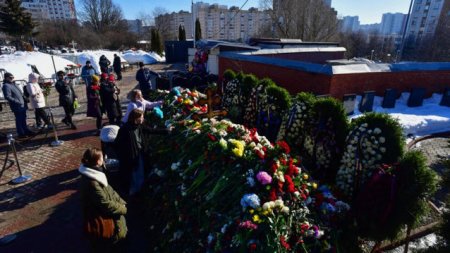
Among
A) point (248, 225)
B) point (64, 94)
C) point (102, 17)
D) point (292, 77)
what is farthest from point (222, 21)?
point (248, 225)

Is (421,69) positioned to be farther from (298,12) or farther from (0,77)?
(298,12)

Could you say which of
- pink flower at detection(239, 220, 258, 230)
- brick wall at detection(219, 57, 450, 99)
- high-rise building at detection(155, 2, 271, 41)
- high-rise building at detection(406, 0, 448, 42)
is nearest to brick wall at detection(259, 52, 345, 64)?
brick wall at detection(219, 57, 450, 99)

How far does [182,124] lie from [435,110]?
330 inches

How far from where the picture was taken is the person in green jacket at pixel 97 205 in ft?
8.80

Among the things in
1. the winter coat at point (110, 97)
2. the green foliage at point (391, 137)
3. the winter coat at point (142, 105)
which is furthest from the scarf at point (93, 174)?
the winter coat at point (110, 97)

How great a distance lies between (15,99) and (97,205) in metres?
5.91

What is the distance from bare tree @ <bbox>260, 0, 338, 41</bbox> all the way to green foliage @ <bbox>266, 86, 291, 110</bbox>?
1070 inches

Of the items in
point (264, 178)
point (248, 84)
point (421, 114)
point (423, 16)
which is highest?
point (423, 16)

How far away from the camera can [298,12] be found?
29.3m

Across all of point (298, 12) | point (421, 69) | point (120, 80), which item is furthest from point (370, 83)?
point (298, 12)

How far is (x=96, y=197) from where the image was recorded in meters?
2.67

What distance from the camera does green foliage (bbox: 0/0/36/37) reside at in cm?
3219

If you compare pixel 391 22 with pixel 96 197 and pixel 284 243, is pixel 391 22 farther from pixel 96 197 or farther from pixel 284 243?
pixel 96 197

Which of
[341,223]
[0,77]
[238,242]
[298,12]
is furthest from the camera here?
[298,12]
